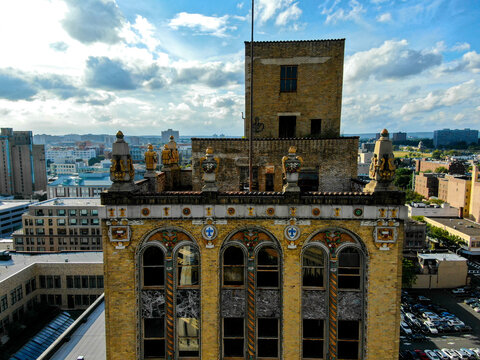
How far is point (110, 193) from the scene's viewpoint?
56.5 ft

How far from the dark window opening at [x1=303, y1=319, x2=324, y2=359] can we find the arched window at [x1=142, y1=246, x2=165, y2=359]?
8.16 metres

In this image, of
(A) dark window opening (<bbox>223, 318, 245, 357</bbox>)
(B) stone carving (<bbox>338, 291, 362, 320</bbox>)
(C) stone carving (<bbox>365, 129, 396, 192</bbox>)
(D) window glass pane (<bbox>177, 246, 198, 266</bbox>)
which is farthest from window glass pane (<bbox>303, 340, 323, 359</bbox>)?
(C) stone carving (<bbox>365, 129, 396, 192</bbox>)

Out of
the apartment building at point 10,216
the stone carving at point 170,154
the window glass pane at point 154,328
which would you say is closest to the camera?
the window glass pane at point 154,328

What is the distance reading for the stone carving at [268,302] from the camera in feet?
58.4

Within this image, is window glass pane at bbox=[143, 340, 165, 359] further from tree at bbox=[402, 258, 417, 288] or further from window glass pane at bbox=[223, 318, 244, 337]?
tree at bbox=[402, 258, 417, 288]

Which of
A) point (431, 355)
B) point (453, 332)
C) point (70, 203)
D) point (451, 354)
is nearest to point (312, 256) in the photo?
point (431, 355)

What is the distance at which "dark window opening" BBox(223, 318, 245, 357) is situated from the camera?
59.1ft

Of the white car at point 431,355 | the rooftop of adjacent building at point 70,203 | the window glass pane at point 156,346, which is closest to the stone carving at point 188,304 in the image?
the window glass pane at point 156,346

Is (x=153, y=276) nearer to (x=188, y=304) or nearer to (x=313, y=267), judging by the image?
(x=188, y=304)

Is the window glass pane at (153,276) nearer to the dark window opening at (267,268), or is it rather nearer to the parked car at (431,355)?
the dark window opening at (267,268)

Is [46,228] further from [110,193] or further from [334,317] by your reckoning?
[334,317]

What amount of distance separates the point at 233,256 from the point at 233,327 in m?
4.12

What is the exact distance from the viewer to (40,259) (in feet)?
216

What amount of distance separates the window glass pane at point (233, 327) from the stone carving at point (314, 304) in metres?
3.71
